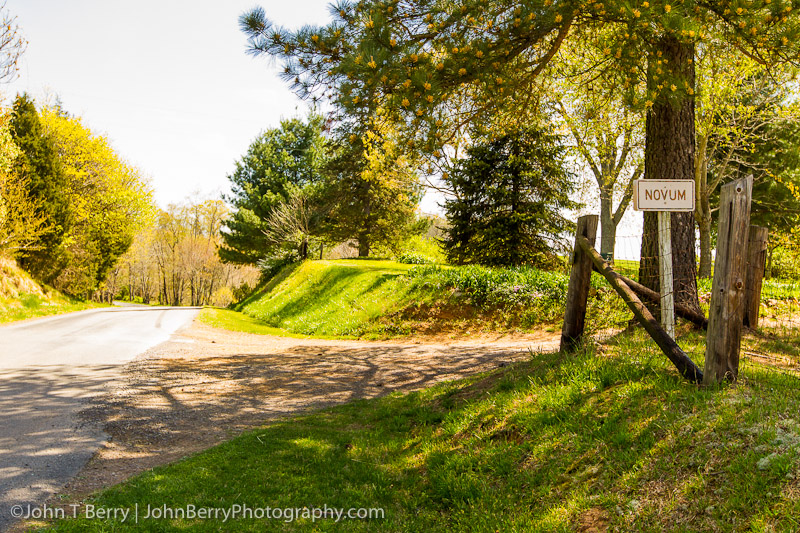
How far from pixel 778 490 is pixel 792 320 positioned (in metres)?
8.64

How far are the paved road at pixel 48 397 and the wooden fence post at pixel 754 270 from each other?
8.98 metres

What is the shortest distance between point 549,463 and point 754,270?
6215 millimetres

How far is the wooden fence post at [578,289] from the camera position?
5285 millimetres

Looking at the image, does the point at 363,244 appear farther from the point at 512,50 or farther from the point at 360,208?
the point at 512,50

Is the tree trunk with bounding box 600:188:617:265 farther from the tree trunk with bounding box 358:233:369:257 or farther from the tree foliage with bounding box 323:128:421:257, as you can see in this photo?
the tree trunk with bounding box 358:233:369:257

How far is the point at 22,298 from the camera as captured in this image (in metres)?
19.6

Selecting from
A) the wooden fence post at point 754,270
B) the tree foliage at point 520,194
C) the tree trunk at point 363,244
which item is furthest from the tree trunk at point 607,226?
the wooden fence post at point 754,270

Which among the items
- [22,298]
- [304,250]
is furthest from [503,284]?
[22,298]

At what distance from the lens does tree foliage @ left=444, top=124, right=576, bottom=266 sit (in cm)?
1641

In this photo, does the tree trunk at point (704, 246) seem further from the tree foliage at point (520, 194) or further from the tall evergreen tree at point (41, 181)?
the tall evergreen tree at point (41, 181)

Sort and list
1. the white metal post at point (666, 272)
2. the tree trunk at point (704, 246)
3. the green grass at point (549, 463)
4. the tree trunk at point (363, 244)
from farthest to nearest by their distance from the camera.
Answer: the tree trunk at point (363, 244)
the tree trunk at point (704, 246)
the white metal post at point (666, 272)
the green grass at point (549, 463)

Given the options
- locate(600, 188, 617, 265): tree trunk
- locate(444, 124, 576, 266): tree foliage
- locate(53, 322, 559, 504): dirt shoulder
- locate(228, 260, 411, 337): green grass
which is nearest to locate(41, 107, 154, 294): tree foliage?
locate(228, 260, 411, 337): green grass

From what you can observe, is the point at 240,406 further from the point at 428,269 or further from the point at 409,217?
the point at 409,217

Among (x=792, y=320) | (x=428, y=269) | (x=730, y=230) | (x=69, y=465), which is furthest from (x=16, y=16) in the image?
(x=792, y=320)
